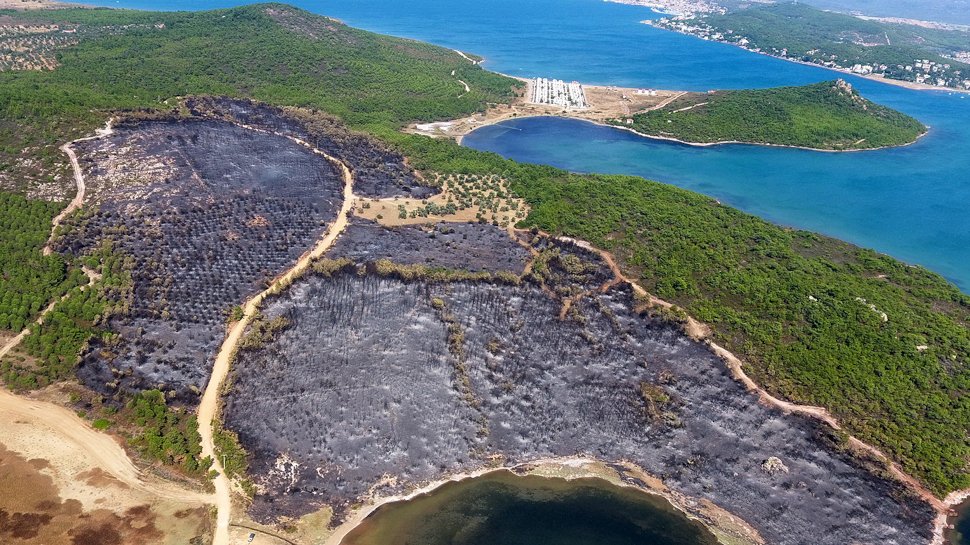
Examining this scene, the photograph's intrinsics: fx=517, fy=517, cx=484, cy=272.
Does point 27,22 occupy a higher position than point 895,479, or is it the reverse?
point 27,22

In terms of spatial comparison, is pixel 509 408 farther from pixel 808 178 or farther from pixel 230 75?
pixel 230 75

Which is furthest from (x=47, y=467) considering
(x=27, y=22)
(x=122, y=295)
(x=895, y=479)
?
(x=27, y=22)

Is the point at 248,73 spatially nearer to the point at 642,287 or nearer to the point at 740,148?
the point at 642,287

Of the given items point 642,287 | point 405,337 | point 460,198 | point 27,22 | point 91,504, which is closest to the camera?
point 91,504

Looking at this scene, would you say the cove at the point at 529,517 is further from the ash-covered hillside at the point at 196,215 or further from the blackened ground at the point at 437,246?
the blackened ground at the point at 437,246

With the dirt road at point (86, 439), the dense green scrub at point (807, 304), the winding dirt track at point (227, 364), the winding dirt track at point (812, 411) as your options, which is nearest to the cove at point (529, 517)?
the winding dirt track at point (227, 364)
